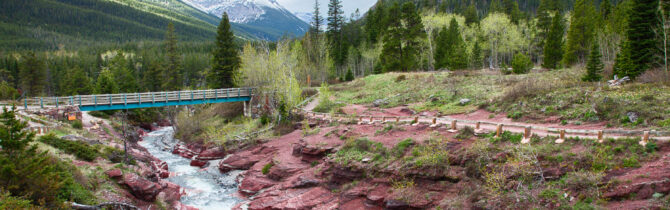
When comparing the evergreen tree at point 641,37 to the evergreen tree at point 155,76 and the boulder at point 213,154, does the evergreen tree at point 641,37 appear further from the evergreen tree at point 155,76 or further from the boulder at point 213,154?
the evergreen tree at point 155,76

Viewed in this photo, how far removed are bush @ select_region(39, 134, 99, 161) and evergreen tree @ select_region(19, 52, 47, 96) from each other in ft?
191

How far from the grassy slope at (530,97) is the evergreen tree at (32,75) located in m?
59.0

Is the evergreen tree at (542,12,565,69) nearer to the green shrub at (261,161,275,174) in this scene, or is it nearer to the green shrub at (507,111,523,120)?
the green shrub at (507,111,523,120)

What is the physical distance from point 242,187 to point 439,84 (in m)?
22.3

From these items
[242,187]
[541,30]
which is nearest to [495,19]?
[541,30]

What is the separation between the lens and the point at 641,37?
27.1 meters

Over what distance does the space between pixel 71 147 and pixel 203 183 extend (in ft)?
26.4

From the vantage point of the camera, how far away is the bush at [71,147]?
20.2 meters

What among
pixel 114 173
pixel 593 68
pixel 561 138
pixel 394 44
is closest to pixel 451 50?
pixel 394 44

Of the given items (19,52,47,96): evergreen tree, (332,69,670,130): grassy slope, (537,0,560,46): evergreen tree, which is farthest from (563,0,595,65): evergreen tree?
(19,52,47,96): evergreen tree

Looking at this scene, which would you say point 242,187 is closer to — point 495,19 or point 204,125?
point 204,125

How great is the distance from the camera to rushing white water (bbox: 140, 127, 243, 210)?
71.4 ft

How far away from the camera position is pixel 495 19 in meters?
57.5

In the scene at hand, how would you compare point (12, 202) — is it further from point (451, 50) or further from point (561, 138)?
point (451, 50)
